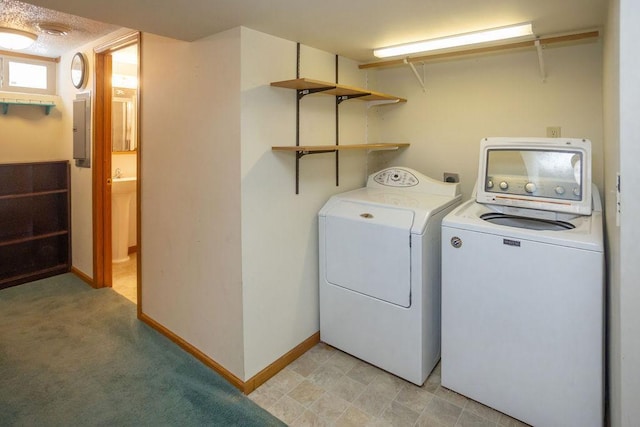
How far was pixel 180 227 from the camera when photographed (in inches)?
98.3

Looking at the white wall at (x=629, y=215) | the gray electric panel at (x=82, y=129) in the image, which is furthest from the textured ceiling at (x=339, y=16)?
the gray electric panel at (x=82, y=129)

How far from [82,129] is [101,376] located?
226 cm

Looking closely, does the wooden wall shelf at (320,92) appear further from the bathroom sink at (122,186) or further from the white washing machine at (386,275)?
the bathroom sink at (122,186)

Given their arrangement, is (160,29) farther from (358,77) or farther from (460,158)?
(460,158)

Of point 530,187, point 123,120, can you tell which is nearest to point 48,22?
point 123,120

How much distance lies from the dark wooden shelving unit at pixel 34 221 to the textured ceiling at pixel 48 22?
112 centimetres

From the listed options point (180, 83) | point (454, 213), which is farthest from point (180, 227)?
point (454, 213)

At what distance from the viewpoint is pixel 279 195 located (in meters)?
2.29

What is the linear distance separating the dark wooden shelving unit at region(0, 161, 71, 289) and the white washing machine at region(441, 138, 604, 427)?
3777 mm

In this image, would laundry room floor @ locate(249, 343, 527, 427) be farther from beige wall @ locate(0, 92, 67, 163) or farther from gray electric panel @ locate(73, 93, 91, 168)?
beige wall @ locate(0, 92, 67, 163)

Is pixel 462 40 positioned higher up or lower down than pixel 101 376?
higher up

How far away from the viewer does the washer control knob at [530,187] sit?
2109mm

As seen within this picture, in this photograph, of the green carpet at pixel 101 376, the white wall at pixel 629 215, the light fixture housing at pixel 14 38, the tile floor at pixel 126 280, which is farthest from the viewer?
the tile floor at pixel 126 280

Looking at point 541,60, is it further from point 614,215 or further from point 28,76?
point 28,76
